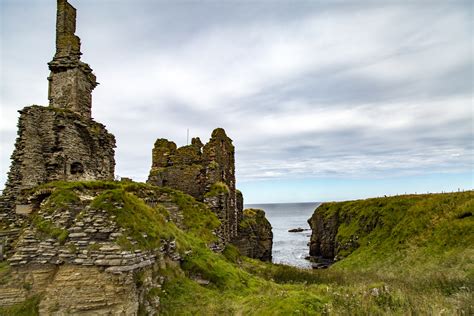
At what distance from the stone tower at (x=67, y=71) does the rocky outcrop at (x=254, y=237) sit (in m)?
17.9

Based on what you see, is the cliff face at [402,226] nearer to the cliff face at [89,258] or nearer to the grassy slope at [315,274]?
the grassy slope at [315,274]

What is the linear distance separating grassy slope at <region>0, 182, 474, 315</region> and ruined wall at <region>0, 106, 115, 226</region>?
11.6ft

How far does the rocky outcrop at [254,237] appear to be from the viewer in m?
30.8

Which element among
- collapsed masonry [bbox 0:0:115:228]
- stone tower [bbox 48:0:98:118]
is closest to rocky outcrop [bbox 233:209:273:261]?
collapsed masonry [bbox 0:0:115:228]

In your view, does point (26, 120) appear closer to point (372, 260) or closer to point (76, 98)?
point (76, 98)

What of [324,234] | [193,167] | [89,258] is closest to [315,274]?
[193,167]

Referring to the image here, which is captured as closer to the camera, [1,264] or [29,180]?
[1,264]

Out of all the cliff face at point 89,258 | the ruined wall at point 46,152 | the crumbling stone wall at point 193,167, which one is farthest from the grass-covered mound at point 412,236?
the ruined wall at point 46,152

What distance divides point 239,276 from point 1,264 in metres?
9.12

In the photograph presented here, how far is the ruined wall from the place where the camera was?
46.9 feet

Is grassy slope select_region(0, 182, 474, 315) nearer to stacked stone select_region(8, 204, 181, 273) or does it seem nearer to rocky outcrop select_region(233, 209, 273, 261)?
stacked stone select_region(8, 204, 181, 273)

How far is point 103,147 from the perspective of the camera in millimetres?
18625

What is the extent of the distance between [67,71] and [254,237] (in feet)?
79.2

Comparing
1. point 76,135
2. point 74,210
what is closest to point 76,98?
point 76,135
